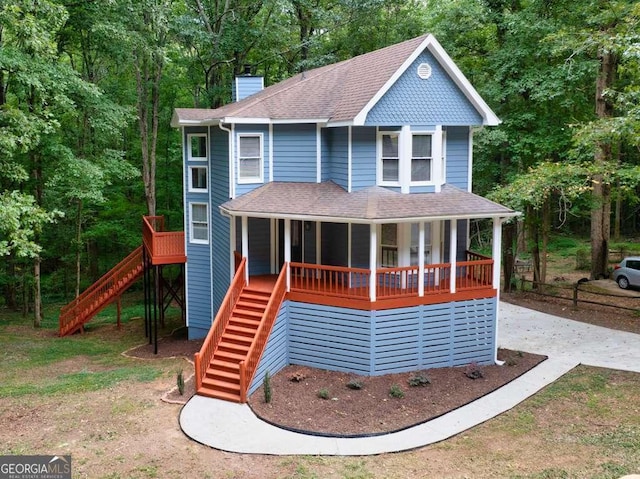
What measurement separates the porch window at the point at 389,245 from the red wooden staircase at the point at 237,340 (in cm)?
309

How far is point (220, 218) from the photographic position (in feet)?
61.1

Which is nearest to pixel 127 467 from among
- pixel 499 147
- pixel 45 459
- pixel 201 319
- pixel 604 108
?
pixel 45 459

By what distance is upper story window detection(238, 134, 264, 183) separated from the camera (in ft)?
55.5

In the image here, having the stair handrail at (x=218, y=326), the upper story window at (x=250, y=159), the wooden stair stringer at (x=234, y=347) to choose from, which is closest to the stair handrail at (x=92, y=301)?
the upper story window at (x=250, y=159)

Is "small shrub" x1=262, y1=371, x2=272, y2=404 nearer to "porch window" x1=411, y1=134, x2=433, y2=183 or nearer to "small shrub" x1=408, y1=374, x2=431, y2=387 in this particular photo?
"small shrub" x1=408, y1=374, x2=431, y2=387

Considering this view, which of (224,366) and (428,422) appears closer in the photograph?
(428,422)

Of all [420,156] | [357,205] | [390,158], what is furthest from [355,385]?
[420,156]

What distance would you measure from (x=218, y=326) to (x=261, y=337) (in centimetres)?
130

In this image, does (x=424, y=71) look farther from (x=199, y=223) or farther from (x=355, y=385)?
(x=199, y=223)

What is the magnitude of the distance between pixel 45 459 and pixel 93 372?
612cm

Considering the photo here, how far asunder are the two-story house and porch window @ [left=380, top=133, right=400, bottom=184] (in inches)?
1.2

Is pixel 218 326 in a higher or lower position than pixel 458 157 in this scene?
lower

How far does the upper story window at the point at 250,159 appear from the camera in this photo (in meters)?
16.9
